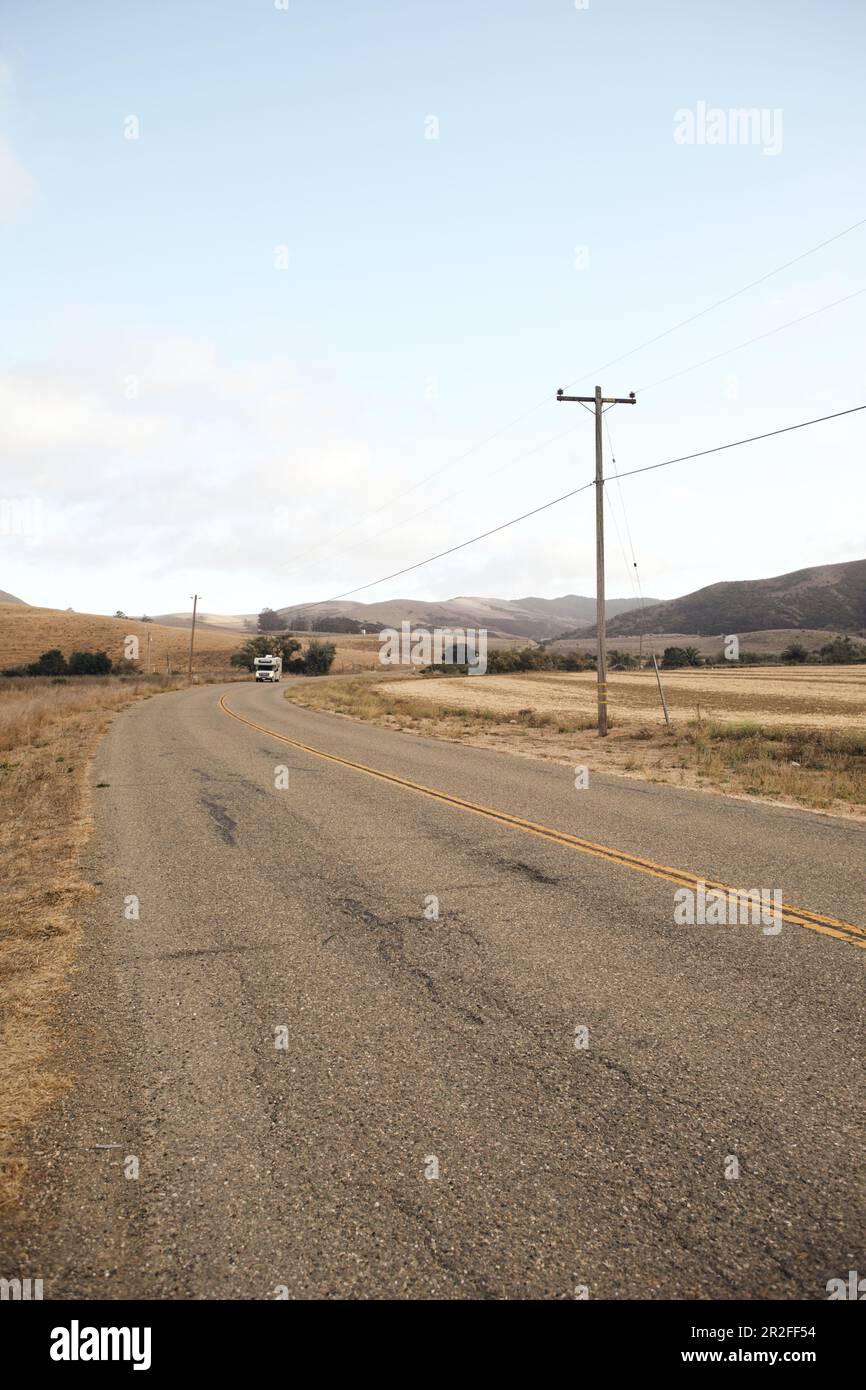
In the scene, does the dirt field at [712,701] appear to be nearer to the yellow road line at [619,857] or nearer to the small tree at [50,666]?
the yellow road line at [619,857]

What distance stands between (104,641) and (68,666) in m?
25.3

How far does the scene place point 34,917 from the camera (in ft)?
22.1

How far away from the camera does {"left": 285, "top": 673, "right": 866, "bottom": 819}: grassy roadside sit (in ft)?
44.7

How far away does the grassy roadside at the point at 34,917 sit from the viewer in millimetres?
3982

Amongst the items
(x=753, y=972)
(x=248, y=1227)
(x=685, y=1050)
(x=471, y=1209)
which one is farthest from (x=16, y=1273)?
(x=753, y=972)

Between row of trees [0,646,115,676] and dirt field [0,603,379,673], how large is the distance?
745cm

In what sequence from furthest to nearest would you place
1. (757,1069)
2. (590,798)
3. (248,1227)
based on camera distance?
1. (590,798)
2. (757,1069)
3. (248,1227)

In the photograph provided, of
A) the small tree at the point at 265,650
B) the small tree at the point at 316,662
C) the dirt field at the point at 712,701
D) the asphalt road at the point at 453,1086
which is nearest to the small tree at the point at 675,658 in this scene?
the dirt field at the point at 712,701

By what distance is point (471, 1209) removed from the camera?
10.1 ft
